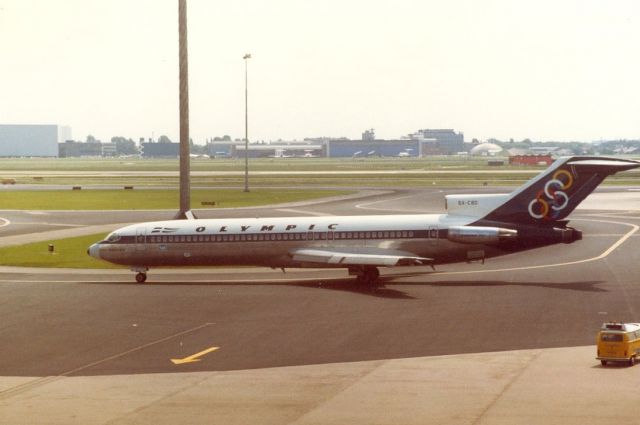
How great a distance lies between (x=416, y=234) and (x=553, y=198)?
672 centimetres

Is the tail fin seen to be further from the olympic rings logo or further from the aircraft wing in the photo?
the aircraft wing

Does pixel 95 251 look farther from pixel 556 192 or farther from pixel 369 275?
pixel 556 192

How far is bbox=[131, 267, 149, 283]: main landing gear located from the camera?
5125cm

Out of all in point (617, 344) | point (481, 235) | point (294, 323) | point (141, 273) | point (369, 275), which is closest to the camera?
point (617, 344)

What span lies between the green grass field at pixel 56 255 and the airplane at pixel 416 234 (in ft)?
31.0

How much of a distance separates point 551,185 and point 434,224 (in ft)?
19.2

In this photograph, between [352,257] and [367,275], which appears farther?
[367,275]

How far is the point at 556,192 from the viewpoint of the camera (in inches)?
1876

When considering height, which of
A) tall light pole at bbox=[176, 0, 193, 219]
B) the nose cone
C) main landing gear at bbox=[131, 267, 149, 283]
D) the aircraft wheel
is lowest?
main landing gear at bbox=[131, 267, 149, 283]

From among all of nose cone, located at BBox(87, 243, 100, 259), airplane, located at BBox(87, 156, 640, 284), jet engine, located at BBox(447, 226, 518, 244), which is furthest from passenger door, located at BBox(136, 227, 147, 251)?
jet engine, located at BBox(447, 226, 518, 244)

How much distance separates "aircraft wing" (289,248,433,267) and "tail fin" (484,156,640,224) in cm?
494

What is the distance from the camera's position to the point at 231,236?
165 ft

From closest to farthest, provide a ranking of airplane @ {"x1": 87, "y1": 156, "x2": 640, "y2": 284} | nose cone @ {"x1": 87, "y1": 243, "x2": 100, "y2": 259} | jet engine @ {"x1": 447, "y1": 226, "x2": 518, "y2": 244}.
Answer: jet engine @ {"x1": 447, "y1": 226, "x2": 518, "y2": 244}
airplane @ {"x1": 87, "y1": 156, "x2": 640, "y2": 284}
nose cone @ {"x1": 87, "y1": 243, "x2": 100, "y2": 259}

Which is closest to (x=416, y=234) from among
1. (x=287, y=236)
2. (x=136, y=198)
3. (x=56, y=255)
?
(x=287, y=236)
